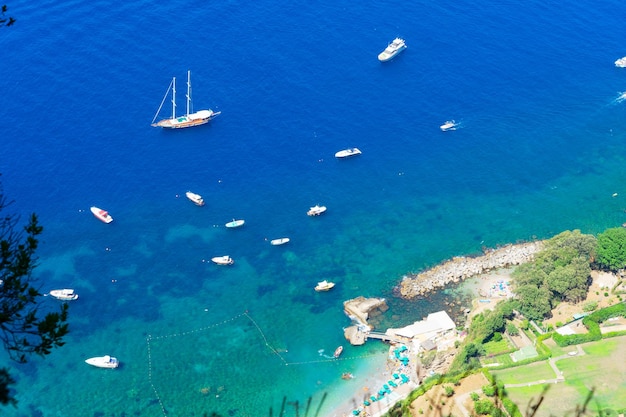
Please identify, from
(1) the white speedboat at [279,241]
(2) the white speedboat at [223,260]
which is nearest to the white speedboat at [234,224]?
(1) the white speedboat at [279,241]

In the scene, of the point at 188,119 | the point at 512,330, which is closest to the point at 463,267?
the point at 512,330

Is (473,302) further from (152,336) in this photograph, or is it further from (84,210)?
(84,210)

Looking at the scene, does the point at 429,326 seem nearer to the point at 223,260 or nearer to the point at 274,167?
the point at 223,260

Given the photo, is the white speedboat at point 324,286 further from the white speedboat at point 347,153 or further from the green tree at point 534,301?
the white speedboat at point 347,153

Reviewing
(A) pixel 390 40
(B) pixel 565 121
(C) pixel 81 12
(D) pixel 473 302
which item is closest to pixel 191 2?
(C) pixel 81 12

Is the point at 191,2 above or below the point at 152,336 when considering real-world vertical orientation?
above

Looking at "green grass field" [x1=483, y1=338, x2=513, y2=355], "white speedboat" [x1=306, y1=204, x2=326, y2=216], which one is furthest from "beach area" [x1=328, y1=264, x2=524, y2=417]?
"white speedboat" [x1=306, y1=204, x2=326, y2=216]
